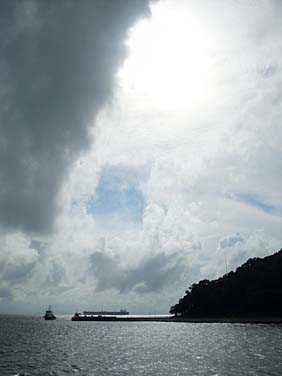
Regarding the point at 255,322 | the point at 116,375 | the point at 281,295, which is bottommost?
the point at 116,375

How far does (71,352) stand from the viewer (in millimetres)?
75250

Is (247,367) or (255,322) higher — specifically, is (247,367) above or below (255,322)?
below

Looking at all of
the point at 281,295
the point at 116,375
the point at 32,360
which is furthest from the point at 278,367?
the point at 281,295

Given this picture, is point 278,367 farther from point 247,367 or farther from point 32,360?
point 32,360

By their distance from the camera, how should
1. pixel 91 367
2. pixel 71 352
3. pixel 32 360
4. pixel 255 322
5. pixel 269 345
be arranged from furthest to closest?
1. pixel 255 322
2. pixel 269 345
3. pixel 71 352
4. pixel 32 360
5. pixel 91 367

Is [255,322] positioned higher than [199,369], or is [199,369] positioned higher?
[255,322]

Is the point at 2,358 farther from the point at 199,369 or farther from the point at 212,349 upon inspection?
the point at 212,349

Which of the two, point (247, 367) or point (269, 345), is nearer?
point (247, 367)

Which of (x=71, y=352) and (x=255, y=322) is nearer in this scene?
(x=71, y=352)

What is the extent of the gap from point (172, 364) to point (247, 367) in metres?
11.3

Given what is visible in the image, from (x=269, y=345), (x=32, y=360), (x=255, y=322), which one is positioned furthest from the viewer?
(x=255, y=322)

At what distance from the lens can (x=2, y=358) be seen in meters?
66.0

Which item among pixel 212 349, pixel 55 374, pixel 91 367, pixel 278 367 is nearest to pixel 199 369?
pixel 278 367

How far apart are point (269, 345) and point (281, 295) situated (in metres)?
123
